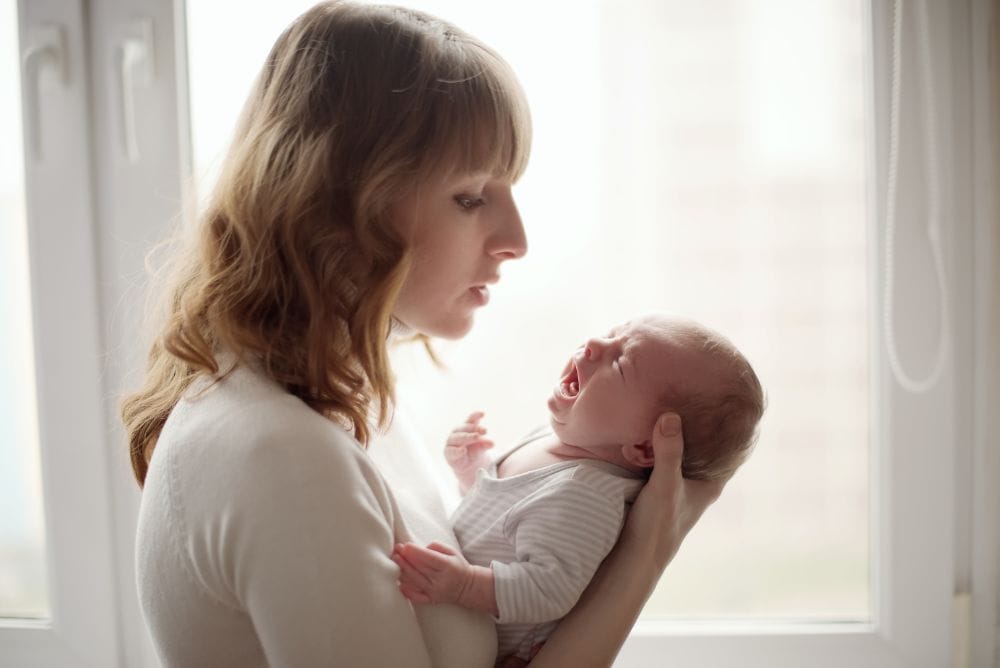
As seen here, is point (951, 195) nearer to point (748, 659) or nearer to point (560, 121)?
point (560, 121)

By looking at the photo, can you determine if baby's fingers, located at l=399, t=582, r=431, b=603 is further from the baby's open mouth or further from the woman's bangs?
the woman's bangs

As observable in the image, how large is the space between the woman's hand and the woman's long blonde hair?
0.34m

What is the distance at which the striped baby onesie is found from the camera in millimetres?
899

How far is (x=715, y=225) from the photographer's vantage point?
133 centimetres

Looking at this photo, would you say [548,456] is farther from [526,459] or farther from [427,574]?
[427,574]

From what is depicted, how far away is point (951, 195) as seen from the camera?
1.25 meters

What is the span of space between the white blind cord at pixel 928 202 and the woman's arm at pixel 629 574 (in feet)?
1.77

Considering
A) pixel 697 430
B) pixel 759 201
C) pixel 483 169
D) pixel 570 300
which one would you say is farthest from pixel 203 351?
pixel 759 201

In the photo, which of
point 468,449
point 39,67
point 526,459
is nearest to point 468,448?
point 468,449

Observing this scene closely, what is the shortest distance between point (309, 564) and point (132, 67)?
3.27ft

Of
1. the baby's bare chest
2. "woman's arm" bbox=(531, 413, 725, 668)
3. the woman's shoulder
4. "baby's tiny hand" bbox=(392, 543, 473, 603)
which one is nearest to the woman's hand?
"woman's arm" bbox=(531, 413, 725, 668)

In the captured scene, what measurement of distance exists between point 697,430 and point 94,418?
1049 mm

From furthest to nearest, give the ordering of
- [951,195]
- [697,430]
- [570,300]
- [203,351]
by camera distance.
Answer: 1. [570,300]
2. [951,195]
3. [697,430]
4. [203,351]

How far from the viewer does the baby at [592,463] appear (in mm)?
911
